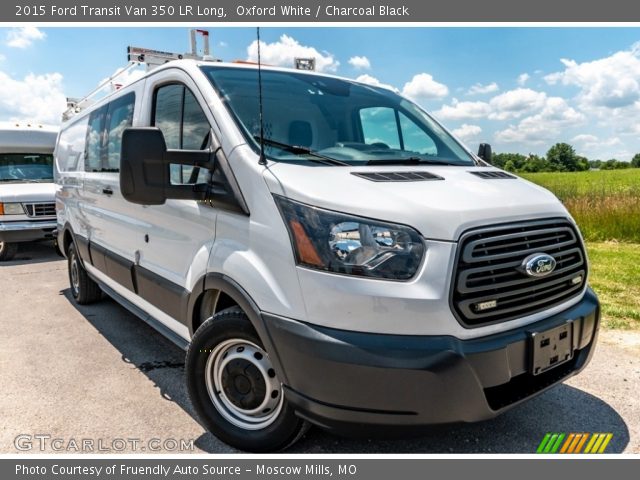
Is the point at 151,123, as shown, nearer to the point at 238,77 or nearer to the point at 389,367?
the point at 238,77

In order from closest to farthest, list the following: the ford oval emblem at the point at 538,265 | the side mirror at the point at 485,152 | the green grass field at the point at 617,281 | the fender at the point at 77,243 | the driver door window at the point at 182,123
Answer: the ford oval emblem at the point at 538,265
the driver door window at the point at 182,123
the side mirror at the point at 485,152
the green grass field at the point at 617,281
the fender at the point at 77,243

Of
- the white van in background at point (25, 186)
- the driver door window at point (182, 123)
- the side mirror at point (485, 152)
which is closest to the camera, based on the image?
the driver door window at point (182, 123)

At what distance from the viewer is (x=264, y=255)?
2316 millimetres

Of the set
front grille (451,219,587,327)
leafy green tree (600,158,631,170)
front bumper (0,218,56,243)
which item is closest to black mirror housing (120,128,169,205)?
front grille (451,219,587,327)

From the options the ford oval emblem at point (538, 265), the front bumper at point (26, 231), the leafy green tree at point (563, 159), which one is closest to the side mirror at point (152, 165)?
the ford oval emblem at point (538, 265)

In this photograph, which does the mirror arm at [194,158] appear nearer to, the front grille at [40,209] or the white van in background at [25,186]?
the white van in background at [25,186]

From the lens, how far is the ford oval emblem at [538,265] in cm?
227

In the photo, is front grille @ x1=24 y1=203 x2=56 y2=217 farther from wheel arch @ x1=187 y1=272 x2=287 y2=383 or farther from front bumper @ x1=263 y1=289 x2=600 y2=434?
front bumper @ x1=263 y1=289 x2=600 y2=434

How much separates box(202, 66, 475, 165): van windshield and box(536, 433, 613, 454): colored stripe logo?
5.78ft

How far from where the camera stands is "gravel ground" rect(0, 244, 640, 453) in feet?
9.06

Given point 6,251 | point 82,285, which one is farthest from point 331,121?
point 6,251

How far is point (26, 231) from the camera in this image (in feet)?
30.3

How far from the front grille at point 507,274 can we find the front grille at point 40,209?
9631mm

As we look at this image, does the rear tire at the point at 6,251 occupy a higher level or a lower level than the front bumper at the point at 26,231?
lower
